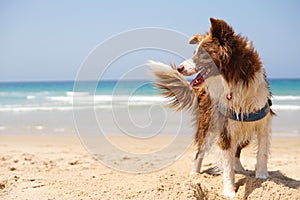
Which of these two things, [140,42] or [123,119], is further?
[123,119]

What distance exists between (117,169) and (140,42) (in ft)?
6.49

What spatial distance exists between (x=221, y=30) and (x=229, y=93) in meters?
0.63

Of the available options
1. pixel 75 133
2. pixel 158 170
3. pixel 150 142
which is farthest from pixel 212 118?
pixel 75 133

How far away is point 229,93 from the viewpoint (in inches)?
153

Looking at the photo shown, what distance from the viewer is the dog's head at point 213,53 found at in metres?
3.64

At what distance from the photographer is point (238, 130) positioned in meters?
4.09

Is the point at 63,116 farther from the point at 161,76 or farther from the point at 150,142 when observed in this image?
the point at 161,76

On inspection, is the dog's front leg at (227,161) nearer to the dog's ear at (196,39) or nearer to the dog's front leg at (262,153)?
the dog's front leg at (262,153)

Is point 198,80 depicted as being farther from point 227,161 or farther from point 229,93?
point 227,161

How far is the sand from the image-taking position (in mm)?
3965

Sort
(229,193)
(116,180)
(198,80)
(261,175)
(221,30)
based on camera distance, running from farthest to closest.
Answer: (116,180) < (261,175) < (229,193) < (198,80) < (221,30)

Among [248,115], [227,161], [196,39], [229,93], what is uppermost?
[196,39]

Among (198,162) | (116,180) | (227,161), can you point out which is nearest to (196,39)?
(227,161)

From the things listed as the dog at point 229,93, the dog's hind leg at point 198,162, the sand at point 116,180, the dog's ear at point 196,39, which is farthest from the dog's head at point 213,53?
the dog's hind leg at point 198,162
